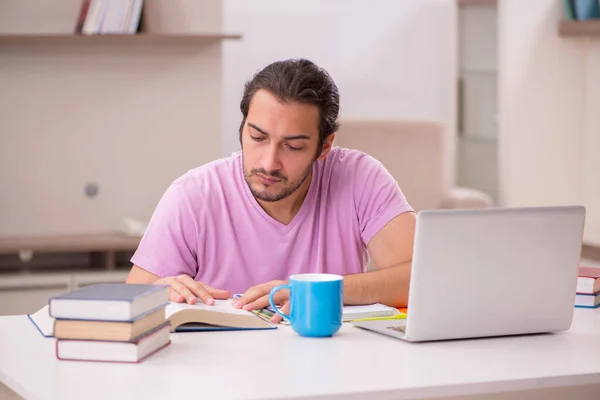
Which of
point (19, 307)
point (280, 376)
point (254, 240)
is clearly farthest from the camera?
point (19, 307)

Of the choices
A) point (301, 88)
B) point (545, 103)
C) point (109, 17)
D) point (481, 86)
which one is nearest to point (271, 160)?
point (301, 88)

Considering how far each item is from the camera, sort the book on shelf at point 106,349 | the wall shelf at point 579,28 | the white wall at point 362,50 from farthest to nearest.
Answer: the white wall at point 362,50 < the wall shelf at point 579,28 < the book on shelf at point 106,349

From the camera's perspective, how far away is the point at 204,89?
4.05 metres

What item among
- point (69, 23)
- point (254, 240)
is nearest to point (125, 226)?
point (69, 23)

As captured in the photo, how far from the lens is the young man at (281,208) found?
2092 mm

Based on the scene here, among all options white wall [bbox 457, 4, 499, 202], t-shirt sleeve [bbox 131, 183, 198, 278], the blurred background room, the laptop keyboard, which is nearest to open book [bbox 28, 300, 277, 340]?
the laptop keyboard

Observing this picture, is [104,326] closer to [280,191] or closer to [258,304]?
[258,304]

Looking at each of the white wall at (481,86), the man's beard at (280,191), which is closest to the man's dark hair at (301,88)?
the man's beard at (280,191)

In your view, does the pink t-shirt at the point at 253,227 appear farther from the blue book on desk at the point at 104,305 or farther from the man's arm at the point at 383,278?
the blue book on desk at the point at 104,305

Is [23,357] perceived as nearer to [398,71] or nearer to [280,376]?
[280,376]

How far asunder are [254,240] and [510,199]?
2848 millimetres

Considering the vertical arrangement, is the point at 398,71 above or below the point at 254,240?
above

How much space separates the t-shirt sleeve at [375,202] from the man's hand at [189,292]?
0.48 meters

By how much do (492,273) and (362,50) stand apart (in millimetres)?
3538
